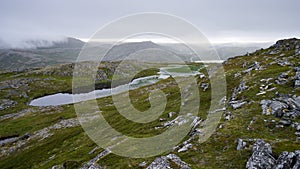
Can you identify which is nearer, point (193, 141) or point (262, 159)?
point (262, 159)

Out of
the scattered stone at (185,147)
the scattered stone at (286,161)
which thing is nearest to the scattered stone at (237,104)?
the scattered stone at (185,147)

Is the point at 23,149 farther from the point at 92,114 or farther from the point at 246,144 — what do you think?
the point at 246,144

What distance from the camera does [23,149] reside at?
67.9 metres

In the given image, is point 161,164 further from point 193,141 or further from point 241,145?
point 241,145

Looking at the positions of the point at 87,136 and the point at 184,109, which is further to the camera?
the point at 87,136

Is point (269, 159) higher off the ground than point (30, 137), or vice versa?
point (269, 159)

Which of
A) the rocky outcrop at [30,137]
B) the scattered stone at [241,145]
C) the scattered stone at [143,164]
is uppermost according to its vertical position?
the scattered stone at [241,145]

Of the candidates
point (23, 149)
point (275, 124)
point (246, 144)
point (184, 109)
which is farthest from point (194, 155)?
point (23, 149)

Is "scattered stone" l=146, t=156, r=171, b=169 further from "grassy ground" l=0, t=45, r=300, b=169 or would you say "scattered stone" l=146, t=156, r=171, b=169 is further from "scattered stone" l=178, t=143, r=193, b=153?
"scattered stone" l=178, t=143, r=193, b=153

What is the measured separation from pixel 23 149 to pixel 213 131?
58.2m

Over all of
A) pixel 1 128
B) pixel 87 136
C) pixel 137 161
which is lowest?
pixel 1 128

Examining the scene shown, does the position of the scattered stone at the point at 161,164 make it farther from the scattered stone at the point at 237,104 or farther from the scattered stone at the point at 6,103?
the scattered stone at the point at 6,103

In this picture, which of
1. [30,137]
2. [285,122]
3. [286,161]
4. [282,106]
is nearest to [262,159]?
[286,161]

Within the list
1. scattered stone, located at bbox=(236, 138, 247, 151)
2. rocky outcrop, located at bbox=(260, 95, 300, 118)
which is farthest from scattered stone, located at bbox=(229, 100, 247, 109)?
scattered stone, located at bbox=(236, 138, 247, 151)
